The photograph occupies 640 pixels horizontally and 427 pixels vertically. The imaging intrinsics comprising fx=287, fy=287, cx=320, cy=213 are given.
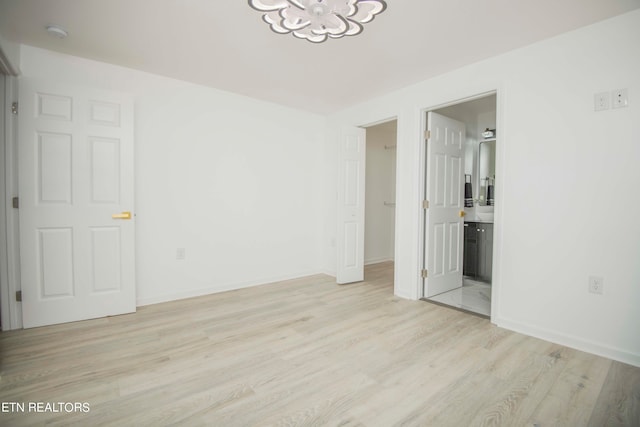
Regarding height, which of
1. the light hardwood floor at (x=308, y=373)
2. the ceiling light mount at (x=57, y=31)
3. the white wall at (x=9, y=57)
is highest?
the ceiling light mount at (x=57, y=31)

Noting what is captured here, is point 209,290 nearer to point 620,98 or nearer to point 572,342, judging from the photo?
point 572,342

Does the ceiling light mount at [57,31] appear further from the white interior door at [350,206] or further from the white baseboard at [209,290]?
the white interior door at [350,206]

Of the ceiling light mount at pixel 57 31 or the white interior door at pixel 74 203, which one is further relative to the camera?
the white interior door at pixel 74 203

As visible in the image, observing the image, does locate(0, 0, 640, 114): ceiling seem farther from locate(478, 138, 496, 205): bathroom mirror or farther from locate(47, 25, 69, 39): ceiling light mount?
locate(478, 138, 496, 205): bathroom mirror

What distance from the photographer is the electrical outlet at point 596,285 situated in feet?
7.05

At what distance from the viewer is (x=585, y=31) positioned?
2182mm

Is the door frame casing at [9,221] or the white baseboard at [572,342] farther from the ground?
the door frame casing at [9,221]

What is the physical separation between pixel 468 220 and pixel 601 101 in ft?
8.34

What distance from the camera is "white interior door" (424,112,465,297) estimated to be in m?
3.37

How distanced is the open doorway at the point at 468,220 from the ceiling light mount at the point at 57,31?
350 centimetres

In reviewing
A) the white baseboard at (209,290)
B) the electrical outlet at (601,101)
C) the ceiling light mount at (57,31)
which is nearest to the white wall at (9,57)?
the ceiling light mount at (57,31)

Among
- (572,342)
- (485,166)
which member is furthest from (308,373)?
(485,166)

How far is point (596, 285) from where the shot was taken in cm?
217

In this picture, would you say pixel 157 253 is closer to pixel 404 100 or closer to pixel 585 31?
pixel 404 100
